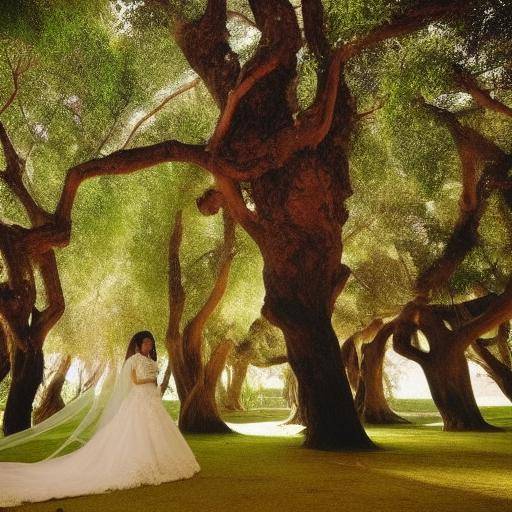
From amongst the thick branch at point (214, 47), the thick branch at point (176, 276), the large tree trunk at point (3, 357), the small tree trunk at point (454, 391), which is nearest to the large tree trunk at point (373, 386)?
the small tree trunk at point (454, 391)

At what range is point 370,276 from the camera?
653 inches

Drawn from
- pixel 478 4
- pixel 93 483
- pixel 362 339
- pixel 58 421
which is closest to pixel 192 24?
pixel 478 4

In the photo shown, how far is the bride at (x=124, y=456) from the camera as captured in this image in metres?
5.09

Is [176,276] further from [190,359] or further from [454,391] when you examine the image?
[454,391]

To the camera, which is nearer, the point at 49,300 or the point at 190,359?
the point at 49,300

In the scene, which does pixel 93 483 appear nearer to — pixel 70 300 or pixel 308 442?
pixel 308 442

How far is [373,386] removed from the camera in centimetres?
1802

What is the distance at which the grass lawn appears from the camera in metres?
4.47

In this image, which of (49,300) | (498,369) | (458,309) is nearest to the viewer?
(49,300)

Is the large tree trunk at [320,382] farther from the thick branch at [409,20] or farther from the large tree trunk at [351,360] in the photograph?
the large tree trunk at [351,360]

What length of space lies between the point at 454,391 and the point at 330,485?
9.76 m

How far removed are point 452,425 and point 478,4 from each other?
10195 millimetres

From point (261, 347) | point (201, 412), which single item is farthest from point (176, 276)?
point (261, 347)

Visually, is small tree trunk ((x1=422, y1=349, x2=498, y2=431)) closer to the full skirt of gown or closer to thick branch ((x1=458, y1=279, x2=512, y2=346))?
thick branch ((x1=458, y1=279, x2=512, y2=346))
